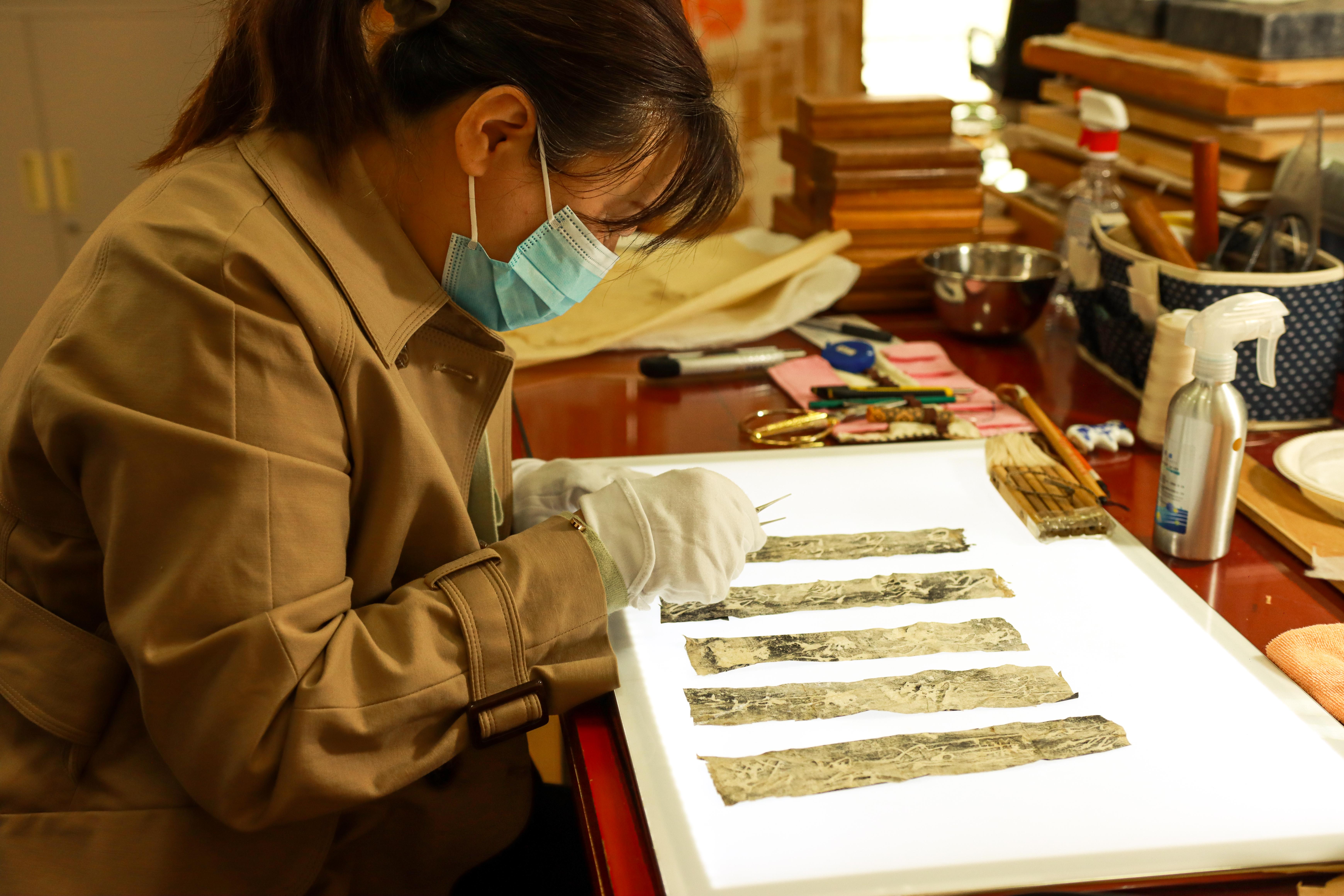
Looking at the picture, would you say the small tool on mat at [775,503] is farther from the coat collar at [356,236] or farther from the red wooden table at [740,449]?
the coat collar at [356,236]

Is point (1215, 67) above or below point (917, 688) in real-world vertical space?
above

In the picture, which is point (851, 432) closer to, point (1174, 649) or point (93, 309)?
point (1174, 649)

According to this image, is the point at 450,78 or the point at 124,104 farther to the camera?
the point at 124,104

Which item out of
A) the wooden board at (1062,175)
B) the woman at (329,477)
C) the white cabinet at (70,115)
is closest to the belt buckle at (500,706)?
the woman at (329,477)

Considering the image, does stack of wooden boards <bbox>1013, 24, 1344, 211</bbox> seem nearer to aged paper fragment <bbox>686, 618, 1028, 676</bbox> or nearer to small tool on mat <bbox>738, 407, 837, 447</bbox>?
small tool on mat <bbox>738, 407, 837, 447</bbox>

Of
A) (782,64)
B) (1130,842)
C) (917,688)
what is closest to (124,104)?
(782,64)

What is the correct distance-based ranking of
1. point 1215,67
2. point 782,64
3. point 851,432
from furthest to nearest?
point 782,64 < point 1215,67 < point 851,432

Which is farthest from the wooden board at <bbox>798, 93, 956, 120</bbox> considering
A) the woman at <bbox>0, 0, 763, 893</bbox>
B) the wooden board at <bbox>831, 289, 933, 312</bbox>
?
the woman at <bbox>0, 0, 763, 893</bbox>

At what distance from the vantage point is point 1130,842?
0.78 metres

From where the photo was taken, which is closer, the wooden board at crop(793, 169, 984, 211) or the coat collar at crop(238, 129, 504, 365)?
the coat collar at crop(238, 129, 504, 365)

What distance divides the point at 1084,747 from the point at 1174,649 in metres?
0.20

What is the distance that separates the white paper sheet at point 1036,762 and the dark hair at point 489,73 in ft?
1.52

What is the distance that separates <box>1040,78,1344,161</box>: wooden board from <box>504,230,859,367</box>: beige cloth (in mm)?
574

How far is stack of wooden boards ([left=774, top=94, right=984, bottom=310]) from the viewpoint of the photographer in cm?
204
